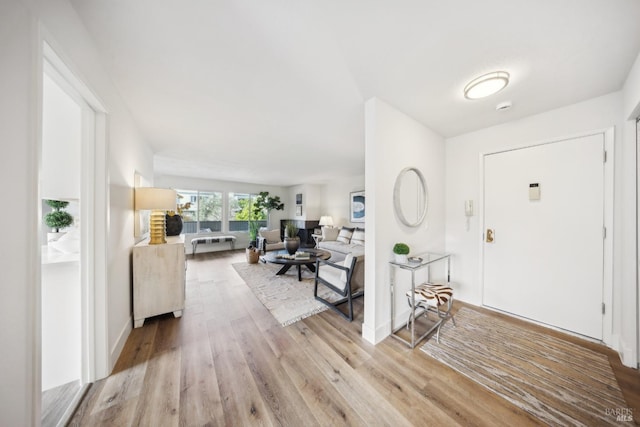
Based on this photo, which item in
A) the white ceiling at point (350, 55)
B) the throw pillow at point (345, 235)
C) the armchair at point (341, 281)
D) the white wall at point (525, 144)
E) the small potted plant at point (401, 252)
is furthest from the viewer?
the throw pillow at point (345, 235)

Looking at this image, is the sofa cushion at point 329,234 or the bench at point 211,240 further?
the bench at point 211,240

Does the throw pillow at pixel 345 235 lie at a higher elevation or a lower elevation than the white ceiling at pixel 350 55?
lower

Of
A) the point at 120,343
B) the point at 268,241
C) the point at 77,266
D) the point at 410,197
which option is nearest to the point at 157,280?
the point at 120,343

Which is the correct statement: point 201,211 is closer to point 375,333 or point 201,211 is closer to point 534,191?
point 375,333

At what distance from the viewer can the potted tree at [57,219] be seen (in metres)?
1.82

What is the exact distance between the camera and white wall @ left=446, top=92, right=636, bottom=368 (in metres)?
1.66

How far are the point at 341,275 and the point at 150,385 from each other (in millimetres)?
1840

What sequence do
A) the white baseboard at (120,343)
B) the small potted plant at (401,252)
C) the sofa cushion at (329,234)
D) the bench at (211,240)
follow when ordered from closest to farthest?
1. the white baseboard at (120,343)
2. the small potted plant at (401,252)
3. the sofa cushion at (329,234)
4. the bench at (211,240)

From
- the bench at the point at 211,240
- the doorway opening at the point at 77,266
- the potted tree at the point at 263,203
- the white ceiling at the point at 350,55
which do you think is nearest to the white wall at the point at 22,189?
the white ceiling at the point at 350,55

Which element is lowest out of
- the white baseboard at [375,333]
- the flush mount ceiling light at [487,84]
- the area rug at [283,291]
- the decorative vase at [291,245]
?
the area rug at [283,291]

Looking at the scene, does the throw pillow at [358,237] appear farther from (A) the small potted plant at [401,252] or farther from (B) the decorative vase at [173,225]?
(B) the decorative vase at [173,225]

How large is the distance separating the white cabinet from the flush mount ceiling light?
3.34m

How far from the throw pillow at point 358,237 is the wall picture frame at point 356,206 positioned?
1.70 ft

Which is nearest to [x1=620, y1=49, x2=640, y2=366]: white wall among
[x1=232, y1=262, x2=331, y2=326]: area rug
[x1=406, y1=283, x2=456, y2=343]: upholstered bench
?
[x1=406, y1=283, x2=456, y2=343]: upholstered bench
